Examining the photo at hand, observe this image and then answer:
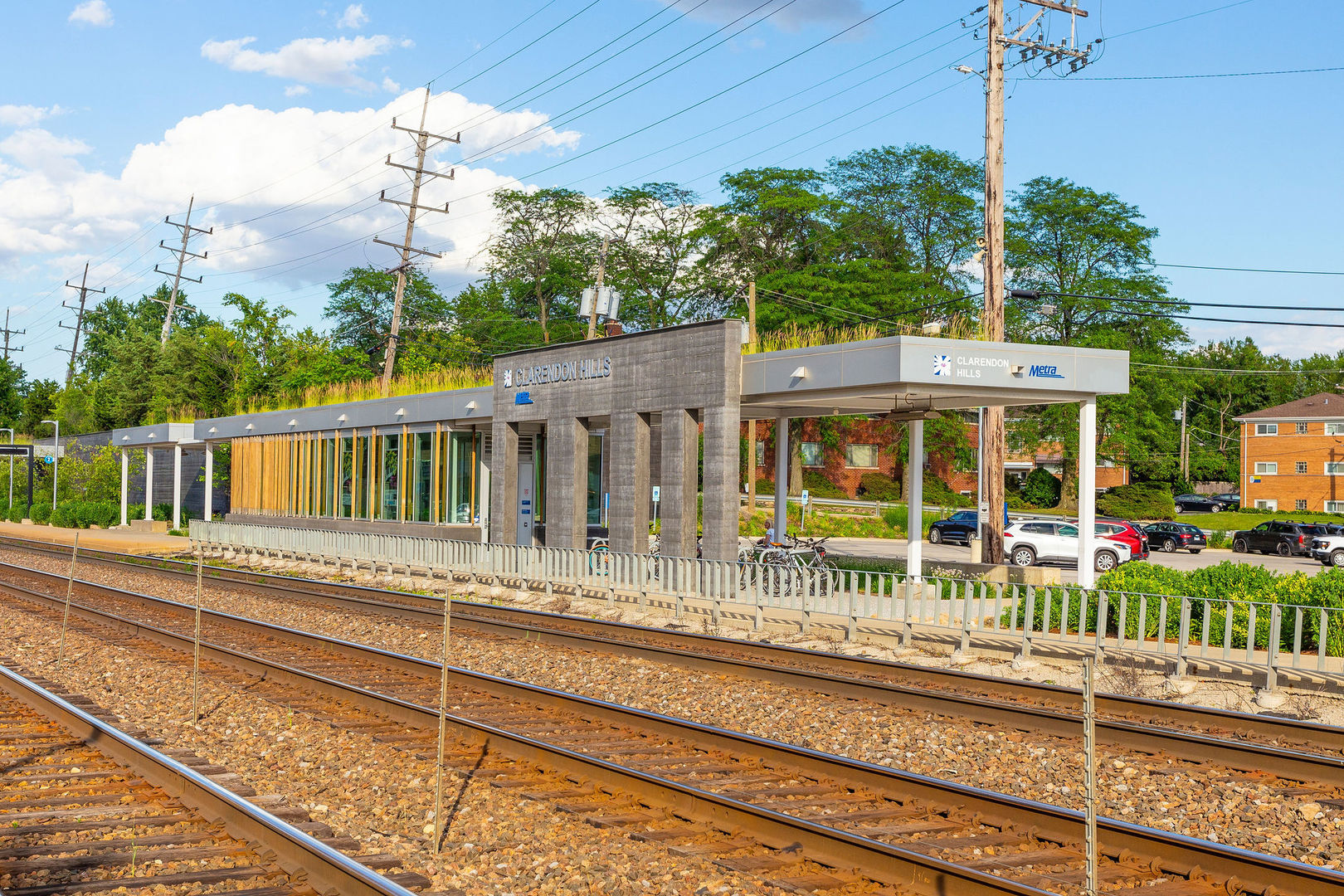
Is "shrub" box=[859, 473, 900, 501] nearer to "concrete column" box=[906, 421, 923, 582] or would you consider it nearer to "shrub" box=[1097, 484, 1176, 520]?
"shrub" box=[1097, 484, 1176, 520]

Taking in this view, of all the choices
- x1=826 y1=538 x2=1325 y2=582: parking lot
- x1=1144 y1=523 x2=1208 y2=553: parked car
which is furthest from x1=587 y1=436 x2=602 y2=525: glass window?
x1=1144 y1=523 x2=1208 y2=553: parked car

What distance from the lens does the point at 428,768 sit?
9336 mm

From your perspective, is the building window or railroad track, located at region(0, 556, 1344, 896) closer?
railroad track, located at region(0, 556, 1344, 896)

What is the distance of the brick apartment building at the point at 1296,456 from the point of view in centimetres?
7369

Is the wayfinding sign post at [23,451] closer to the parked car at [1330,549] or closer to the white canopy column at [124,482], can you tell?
the white canopy column at [124,482]

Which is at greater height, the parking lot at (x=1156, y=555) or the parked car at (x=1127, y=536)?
the parked car at (x=1127, y=536)

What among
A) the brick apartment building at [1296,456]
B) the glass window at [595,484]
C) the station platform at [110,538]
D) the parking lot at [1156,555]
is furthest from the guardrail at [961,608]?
the brick apartment building at [1296,456]

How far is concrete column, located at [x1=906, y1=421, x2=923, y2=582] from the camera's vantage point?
22.3 m

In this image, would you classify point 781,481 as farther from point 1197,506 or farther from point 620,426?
point 1197,506

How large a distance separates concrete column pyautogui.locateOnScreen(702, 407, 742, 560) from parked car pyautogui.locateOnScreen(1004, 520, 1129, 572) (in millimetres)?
16483

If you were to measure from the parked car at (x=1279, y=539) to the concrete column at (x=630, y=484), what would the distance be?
30.6 meters

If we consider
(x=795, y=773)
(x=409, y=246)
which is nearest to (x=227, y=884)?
(x=795, y=773)

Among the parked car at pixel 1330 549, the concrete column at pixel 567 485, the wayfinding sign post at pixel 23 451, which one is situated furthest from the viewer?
the wayfinding sign post at pixel 23 451

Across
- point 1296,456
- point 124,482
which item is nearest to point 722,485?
point 124,482
